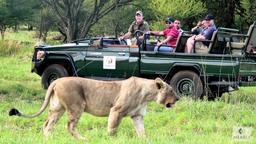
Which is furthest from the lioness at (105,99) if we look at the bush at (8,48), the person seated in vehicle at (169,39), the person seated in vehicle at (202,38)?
the bush at (8,48)

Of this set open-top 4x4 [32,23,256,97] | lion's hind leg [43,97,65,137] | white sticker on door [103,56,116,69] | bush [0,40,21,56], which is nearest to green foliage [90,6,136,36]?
bush [0,40,21,56]

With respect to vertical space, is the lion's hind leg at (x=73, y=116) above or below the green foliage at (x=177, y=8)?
below

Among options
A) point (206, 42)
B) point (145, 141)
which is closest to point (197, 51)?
point (206, 42)

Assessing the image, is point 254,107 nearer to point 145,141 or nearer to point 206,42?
point 206,42

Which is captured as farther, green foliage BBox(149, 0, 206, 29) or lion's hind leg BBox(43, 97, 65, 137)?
green foliage BBox(149, 0, 206, 29)

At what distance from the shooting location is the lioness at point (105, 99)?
8.27 metres

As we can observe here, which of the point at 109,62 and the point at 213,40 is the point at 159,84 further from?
the point at 109,62

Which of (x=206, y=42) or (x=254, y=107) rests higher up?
(x=206, y=42)

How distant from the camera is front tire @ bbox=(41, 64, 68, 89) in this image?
14234 millimetres

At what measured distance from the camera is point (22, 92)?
45.9 feet

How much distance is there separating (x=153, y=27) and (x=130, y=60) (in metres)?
22.3

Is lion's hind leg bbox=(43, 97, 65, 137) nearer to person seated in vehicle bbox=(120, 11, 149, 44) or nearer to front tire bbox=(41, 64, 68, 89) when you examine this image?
front tire bbox=(41, 64, 68, 89)

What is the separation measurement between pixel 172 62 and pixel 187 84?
1.98 feet

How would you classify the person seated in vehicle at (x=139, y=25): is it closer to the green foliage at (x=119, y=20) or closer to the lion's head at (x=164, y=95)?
the lion's head at (x=164, y=95)
